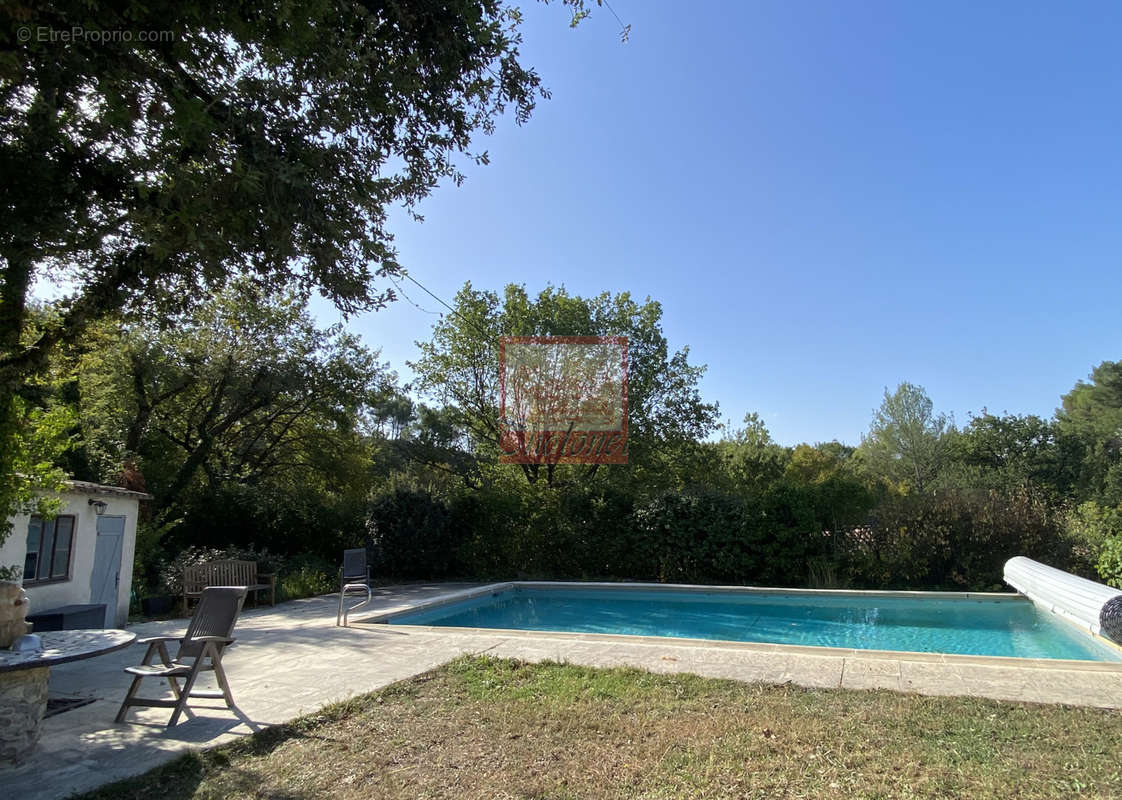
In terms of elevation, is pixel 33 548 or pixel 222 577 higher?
pixel 33 548

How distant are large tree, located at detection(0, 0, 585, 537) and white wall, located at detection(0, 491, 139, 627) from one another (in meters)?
3.46

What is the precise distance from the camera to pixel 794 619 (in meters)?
11.2

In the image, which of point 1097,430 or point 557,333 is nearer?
point 557,333

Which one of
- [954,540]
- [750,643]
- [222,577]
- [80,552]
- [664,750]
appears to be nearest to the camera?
[664,750]

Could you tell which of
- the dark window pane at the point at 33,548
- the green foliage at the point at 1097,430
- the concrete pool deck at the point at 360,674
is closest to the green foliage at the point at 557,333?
the concrete pool deck at the point at 360,674

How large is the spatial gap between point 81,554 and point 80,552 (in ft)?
0.14

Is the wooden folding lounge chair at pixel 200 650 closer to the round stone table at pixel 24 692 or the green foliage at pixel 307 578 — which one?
the round stone table at pixel 24 692

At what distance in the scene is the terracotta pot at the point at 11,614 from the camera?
4.04 meters

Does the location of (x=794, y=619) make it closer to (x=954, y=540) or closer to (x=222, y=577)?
(x=954, y=540)

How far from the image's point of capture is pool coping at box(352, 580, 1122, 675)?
19.9 feet

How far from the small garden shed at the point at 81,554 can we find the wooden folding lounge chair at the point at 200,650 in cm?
386

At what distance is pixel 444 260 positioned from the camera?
458 inches

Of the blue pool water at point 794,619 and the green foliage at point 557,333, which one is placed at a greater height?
the green foliage at point 557,333

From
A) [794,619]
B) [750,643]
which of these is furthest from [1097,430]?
[750,643]
